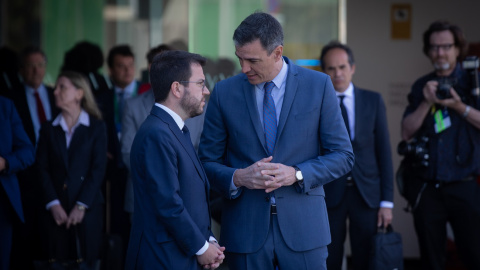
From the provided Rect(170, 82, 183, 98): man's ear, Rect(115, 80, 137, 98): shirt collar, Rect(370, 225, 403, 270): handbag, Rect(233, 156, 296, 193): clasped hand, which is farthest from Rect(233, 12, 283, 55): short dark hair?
Rect(115, 80, 137, 98): shirt collar

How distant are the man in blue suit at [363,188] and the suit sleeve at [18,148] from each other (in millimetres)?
2222

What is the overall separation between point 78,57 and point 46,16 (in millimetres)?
4500

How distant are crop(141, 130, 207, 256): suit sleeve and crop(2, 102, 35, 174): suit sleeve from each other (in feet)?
6.57

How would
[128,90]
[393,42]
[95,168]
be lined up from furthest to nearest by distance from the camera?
[393,42] → [128,90] → [95,168]

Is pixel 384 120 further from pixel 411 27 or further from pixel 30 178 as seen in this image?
pixel 30 178

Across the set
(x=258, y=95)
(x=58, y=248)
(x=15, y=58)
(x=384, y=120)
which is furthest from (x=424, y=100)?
(x=15, y=58)

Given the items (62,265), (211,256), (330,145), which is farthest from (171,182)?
(62,265)

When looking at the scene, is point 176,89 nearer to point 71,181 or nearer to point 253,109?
point 253,109

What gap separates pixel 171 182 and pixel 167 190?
0.14 feet

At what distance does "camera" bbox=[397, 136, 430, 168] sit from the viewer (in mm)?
4793

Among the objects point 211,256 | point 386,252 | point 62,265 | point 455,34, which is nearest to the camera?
point 211,256

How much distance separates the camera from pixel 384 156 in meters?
4.64

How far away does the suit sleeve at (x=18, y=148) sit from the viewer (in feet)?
15.5

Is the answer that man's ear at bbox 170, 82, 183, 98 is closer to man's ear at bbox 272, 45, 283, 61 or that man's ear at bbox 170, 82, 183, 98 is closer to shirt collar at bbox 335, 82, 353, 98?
man's ear at bbox 272, 45, 283, 61
